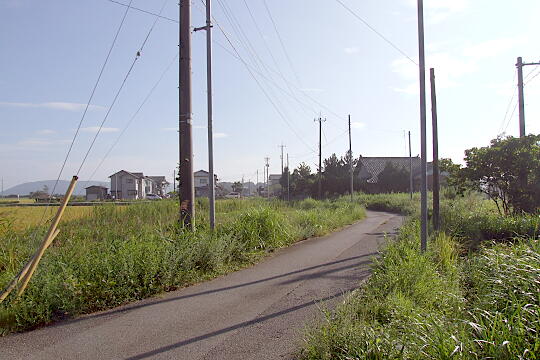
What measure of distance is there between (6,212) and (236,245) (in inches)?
183

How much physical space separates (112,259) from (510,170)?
13.6 meters

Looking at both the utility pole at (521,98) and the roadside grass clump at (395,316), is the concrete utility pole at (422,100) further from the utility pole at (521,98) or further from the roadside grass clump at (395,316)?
the utility pole at (521,98)

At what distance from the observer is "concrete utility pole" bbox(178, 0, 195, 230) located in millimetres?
9383

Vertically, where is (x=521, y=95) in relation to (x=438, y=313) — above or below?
above

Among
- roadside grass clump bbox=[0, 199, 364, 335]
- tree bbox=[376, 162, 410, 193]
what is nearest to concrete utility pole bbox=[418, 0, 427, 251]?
roadside grass clump bbox=[0, 199, 364, 335]

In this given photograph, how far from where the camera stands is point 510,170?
14367mm

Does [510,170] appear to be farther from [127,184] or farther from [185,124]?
[127,184]

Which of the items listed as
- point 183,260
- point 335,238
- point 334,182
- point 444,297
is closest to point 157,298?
point 183,260

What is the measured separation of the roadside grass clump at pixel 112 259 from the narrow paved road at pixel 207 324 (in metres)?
0.25

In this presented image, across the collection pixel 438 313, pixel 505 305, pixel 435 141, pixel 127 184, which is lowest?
pixel 438 313

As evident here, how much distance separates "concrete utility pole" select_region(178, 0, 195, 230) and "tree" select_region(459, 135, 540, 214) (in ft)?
36.0

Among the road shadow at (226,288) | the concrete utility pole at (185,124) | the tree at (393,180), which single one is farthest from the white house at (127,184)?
the road shadow at (226,288)

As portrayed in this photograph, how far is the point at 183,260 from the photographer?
730 centimetres

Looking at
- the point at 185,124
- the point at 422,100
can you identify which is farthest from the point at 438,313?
the point at 185,124
